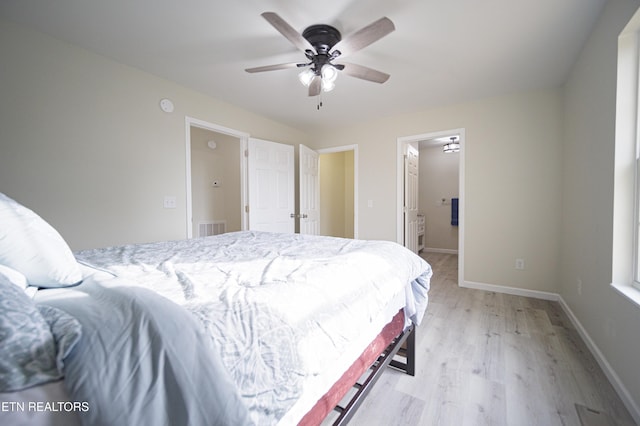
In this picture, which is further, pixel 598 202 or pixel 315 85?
pixel 315 85

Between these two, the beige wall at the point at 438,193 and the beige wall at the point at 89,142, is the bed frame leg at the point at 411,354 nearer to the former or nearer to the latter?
the beige wall at the point at 89,142

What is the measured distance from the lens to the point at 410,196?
4113 millimetres

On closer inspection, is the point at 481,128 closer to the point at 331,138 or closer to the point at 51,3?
the point at 331,138

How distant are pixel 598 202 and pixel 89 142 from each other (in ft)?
13.4

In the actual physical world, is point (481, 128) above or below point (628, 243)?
above

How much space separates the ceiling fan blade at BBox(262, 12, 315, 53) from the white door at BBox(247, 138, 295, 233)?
6.25ft

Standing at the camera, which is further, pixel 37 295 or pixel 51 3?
pixel 51 3

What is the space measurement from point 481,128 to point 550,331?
7.63 feet

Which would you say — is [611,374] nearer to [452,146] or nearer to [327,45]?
[327,45]

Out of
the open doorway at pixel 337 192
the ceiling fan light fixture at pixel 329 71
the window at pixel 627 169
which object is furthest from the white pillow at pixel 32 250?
the open doorway at pixel 337 192

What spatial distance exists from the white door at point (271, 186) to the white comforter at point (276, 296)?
192 centimetres

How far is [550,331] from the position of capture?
2066 millimetres

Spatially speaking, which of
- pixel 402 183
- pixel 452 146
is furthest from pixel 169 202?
pixel 452 146

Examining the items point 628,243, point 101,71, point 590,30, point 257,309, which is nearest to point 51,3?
point 101,71
